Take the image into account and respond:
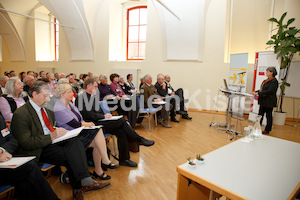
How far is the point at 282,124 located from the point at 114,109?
509 centimetres

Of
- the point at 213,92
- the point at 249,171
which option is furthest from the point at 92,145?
the point at 213,92

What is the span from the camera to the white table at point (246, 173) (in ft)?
3.66

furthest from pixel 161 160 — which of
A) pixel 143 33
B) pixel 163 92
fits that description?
pixel 143 33

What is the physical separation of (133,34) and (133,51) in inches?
31.0

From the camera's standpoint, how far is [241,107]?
6.61 m

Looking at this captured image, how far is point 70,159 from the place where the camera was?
6.72 feet

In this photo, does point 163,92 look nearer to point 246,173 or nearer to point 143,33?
point 143,33

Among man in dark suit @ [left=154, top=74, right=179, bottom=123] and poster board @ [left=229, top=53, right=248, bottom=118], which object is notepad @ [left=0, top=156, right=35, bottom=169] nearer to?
man in dark suit @ [left=154, top=74, right=179, bottom=123]

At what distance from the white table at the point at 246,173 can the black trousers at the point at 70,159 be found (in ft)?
3.77

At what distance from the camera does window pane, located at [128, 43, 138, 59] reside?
901 centimetres

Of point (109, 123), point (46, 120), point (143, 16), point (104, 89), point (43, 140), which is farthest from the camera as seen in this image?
point (143, 16)

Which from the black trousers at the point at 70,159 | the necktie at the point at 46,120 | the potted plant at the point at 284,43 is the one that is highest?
the potted plant at the point at 284,43

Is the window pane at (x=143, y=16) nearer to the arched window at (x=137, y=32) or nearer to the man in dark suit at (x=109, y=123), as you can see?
the arched window at (x=137, y=32)

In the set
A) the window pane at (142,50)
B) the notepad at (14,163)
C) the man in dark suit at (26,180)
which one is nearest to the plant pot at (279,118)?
the window pane at (142,50)
